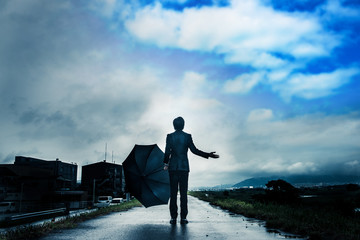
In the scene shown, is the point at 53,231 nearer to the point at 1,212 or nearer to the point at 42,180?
the point at 1,212

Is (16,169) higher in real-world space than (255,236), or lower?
higher

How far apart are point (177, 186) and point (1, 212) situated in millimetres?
62841

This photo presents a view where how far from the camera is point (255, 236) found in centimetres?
729

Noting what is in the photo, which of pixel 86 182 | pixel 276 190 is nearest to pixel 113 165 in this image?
pixel 86 182

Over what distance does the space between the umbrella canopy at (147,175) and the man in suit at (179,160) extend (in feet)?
2.11

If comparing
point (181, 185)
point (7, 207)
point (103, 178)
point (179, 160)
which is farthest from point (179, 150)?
point (103, 178)

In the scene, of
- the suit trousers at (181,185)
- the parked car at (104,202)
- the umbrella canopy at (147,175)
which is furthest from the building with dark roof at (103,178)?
the suit trousers at (181,185)

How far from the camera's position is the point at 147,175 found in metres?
10.3

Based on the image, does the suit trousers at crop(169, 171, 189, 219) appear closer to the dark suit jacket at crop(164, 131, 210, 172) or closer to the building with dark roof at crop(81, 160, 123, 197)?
the dark suit jacket at crop(164, 131, 210, 172)

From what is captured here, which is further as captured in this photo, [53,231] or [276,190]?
[276,190]

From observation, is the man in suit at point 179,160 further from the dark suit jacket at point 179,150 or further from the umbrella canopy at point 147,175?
the umbrella canopy at point 147,175

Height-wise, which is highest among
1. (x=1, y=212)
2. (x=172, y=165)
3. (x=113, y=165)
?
(x=113, y=165)

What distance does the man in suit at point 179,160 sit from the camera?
9.62m

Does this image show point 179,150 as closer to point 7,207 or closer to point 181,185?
point 181,185
